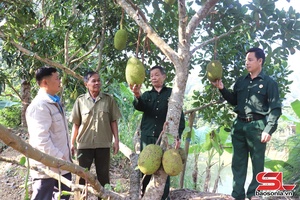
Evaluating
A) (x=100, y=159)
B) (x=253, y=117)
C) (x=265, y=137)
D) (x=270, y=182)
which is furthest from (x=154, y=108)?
(x=270, y=182)

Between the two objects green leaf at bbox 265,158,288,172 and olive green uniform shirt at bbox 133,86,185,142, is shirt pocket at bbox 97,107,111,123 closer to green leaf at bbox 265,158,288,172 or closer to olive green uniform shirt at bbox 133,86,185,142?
olive green uniform shirt at bbox 133,86,185,142

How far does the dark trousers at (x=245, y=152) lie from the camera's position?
209cm

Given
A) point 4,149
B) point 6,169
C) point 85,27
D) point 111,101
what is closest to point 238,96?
point 111,101

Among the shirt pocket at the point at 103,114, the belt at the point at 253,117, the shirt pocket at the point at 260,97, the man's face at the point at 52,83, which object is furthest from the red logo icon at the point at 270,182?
the man's face at the point at 52,83

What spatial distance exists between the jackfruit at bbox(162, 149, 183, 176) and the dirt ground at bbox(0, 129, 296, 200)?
896mm

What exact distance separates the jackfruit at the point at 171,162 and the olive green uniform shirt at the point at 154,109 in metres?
0.63

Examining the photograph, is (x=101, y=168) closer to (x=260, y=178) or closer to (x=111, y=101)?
(x=111, y=101)

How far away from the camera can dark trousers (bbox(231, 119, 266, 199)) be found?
2.09 m

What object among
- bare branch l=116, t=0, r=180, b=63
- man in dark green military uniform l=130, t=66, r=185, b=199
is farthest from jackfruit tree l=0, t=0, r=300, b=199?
man in dark green military uniform l=130, t=66, r=185, b=199

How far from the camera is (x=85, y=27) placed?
3082 mm

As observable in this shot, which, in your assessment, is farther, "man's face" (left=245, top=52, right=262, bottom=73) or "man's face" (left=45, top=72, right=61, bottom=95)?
"man's face" (left=245, top=52, right=262, bottom=73)

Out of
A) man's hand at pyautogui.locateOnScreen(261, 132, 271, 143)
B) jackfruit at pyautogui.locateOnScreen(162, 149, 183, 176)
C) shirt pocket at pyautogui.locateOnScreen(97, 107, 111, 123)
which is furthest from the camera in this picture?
shirt pocket at pyautogui.locateOnScreen(97, 107, 111, 123)

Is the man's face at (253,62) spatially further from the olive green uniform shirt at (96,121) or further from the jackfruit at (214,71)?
the olive green uniform shirt at (96,121)

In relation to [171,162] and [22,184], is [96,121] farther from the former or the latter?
[22,184]
